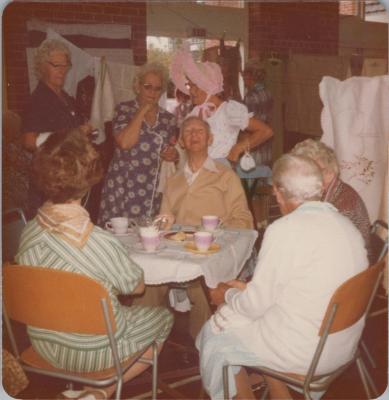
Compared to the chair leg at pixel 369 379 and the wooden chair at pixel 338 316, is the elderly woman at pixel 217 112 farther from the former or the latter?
the wooden chair at pixel 338 316

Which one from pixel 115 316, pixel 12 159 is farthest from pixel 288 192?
pixel 12 159

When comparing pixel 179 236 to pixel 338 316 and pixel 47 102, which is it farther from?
pixel 47 102

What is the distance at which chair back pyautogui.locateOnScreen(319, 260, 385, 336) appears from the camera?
184 centimetres

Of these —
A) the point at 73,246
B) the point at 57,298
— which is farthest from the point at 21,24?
the point at 57,298

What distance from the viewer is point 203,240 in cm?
247

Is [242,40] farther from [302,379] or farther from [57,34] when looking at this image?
[302,379]

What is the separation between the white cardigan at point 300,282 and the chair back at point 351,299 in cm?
4

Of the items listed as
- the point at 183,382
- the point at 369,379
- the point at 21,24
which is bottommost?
the point at 183,382

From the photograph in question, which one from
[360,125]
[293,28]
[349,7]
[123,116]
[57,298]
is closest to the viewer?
[57,298]

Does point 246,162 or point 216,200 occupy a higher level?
point 246,162

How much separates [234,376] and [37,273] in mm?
836

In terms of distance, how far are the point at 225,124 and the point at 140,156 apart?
63 cm

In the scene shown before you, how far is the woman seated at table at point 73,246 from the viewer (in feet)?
6.47

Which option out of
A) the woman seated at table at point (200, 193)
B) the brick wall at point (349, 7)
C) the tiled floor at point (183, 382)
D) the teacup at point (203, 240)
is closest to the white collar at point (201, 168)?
the woman seated at table at point (200, 193)
